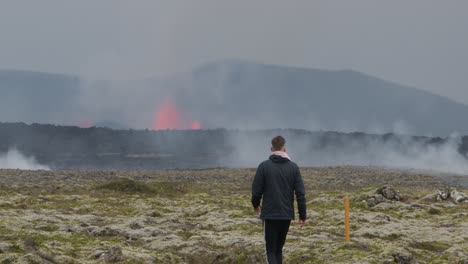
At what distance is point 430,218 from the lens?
3562 cm

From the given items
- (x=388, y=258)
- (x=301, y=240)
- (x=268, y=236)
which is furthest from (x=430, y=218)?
(x=268, y=236)

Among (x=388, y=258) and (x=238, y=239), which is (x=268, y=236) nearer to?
(x=388, y=258)

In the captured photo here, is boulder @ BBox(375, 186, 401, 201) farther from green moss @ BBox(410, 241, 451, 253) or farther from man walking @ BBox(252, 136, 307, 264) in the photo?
man walking @ BBox(252, 136, 307, 264)

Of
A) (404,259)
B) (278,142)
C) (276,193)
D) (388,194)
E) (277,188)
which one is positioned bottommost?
(404,259)

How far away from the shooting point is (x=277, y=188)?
50.8 ft

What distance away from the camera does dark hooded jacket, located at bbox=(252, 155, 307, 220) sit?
15398mm

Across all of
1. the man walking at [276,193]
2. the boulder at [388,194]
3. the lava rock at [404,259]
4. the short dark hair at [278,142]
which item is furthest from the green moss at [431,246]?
the boulder at [388,194]

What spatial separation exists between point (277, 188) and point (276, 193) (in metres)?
0.15

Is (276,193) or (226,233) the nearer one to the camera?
(276,193)

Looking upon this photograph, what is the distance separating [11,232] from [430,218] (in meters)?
26.0

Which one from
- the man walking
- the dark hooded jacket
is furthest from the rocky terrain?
the dark hooded jacket

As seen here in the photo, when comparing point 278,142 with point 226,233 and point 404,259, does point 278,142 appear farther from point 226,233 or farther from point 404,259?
point 226,233

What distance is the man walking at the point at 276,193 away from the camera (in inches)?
607

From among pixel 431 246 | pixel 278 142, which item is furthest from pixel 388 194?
pixel 278 142
